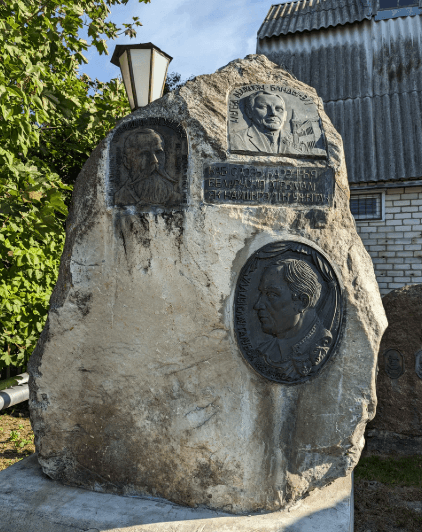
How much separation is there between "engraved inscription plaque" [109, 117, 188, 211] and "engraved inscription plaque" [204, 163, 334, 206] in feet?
0.53

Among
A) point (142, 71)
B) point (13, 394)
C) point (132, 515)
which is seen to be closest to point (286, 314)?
point (132, 515)

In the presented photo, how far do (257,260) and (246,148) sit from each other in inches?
24.6

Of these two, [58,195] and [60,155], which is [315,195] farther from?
[60,155]

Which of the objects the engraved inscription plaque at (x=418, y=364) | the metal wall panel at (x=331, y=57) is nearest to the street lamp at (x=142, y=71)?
the engraved inscription plaque at (x=418, y=364)

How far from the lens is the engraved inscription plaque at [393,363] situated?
4.25m

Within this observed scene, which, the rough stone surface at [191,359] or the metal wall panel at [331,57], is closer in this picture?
the rough stone surface at [191,359]

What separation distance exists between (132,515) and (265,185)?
6.05 feet

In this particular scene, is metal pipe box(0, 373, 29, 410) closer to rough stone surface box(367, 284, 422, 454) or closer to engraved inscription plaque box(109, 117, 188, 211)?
engraved inscription plaque box(109, 117, 188, 211)

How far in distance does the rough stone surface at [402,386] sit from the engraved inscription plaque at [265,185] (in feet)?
7.00

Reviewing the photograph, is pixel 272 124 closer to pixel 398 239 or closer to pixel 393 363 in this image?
pixel 393 363

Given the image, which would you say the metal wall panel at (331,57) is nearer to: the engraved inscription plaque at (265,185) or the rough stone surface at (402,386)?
the rough stone surface at (402,386)

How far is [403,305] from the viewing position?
4.21m

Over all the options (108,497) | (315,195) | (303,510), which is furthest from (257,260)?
(108,497)

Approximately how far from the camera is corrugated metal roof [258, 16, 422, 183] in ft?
25.5
